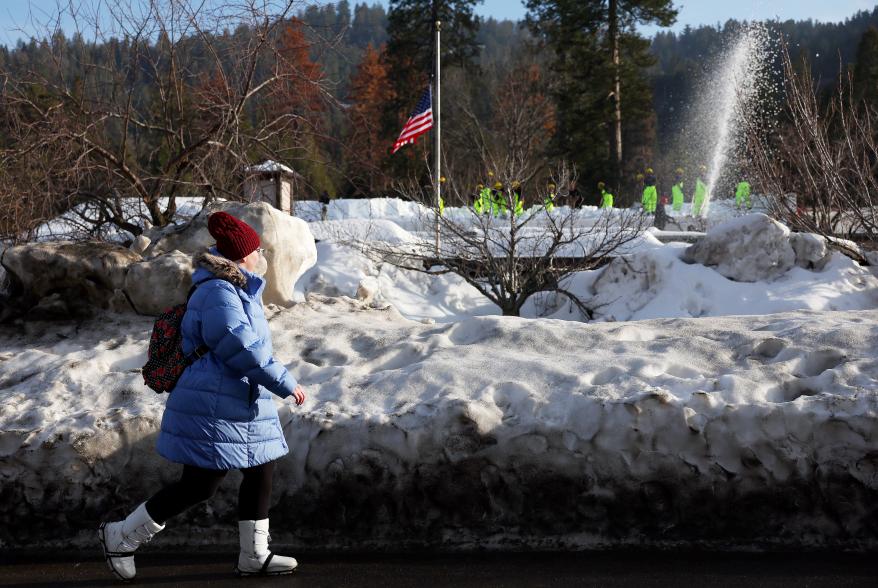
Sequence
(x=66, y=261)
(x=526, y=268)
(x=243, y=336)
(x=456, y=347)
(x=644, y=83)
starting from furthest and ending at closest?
(x=644, y=83) < (x=526, y=268) < (x=66, y=261) < (x=456, y=347) < (x=243, y=336)

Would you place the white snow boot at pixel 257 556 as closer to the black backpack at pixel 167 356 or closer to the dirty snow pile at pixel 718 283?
the black backpack at pixel 167 356

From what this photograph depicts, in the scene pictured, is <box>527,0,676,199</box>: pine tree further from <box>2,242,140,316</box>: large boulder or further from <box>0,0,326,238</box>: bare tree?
<box>2,242,140,316</box>: large boulder

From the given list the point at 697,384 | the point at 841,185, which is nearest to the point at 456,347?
the point at 697,384

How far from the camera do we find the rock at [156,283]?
5.38 meters

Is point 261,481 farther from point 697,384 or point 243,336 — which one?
point 697,384

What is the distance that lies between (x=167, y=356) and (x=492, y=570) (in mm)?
1578

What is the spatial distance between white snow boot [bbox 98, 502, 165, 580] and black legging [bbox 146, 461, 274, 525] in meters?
0.04

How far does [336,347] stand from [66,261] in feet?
6.77

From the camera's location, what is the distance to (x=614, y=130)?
33.0 meters

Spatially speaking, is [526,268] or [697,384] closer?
[697,384]

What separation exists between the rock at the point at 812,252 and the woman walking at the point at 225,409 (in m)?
8.93

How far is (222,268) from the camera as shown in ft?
10.4

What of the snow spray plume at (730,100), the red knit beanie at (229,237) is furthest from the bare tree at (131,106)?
the snow spray plume at (730,100)

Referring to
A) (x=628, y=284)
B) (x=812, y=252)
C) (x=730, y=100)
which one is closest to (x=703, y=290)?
(x=628, y=284)
